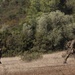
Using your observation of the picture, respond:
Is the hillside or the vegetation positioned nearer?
the vegetation

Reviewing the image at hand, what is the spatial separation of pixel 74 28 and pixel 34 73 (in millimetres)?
13211

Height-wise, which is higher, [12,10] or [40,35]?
[40,35]

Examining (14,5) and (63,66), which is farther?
(14,5)

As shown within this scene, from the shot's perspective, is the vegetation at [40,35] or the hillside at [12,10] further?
the hillside at [12,10]

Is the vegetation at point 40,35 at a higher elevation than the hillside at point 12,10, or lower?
higher

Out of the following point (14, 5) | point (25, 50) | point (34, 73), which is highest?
point (34, 73)

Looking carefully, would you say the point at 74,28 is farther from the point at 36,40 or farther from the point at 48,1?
A: the point at 48,1

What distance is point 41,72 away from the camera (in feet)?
49.5

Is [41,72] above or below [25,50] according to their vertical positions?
above

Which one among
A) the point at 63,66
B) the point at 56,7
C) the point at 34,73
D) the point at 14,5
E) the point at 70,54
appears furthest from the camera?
the point at 14,5

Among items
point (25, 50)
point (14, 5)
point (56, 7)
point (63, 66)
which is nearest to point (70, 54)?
point (63, 66)

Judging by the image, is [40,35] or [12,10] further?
[12,10]

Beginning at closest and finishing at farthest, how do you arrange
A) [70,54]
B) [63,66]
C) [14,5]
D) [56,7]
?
[63,66] < [70,54] < [56,7] < [14,5]

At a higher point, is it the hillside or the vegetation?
the vegetation
